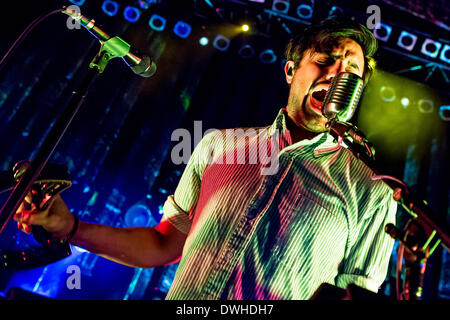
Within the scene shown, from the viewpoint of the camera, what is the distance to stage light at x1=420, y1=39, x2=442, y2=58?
5.54 m

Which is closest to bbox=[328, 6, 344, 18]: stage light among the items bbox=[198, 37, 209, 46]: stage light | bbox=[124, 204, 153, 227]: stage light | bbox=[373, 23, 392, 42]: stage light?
bbox=[373, 23, 392, 42]: stage light

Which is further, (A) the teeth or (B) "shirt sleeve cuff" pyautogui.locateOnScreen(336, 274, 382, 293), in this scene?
(A) the teeth

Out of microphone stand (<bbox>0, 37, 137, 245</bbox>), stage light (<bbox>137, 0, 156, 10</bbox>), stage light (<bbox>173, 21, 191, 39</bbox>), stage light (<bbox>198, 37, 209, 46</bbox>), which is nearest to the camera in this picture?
microphone stand (<bbox>0, 37, 137, 245</bbox>)

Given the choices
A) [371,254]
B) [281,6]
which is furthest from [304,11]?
[371,254]

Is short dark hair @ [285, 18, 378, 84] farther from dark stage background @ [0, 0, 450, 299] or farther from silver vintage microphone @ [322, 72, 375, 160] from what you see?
dark stage background @ [0, 0, 450, 299]

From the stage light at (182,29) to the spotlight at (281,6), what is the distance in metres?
1.59

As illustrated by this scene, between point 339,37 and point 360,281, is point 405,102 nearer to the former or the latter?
point 339,37

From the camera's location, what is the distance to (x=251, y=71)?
6383 mm

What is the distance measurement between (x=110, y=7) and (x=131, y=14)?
0.37 metres

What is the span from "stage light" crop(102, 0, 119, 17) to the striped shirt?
505 centimetres

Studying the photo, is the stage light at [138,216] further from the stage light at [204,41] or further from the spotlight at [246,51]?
the spotlight at [246,51]

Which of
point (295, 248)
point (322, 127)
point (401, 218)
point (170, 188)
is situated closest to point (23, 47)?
point (170, 188)

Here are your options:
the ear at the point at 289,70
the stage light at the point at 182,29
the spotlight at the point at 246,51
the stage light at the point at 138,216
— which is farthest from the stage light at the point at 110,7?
the ear at the point at 289,70

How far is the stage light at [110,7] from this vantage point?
5.79 meters
